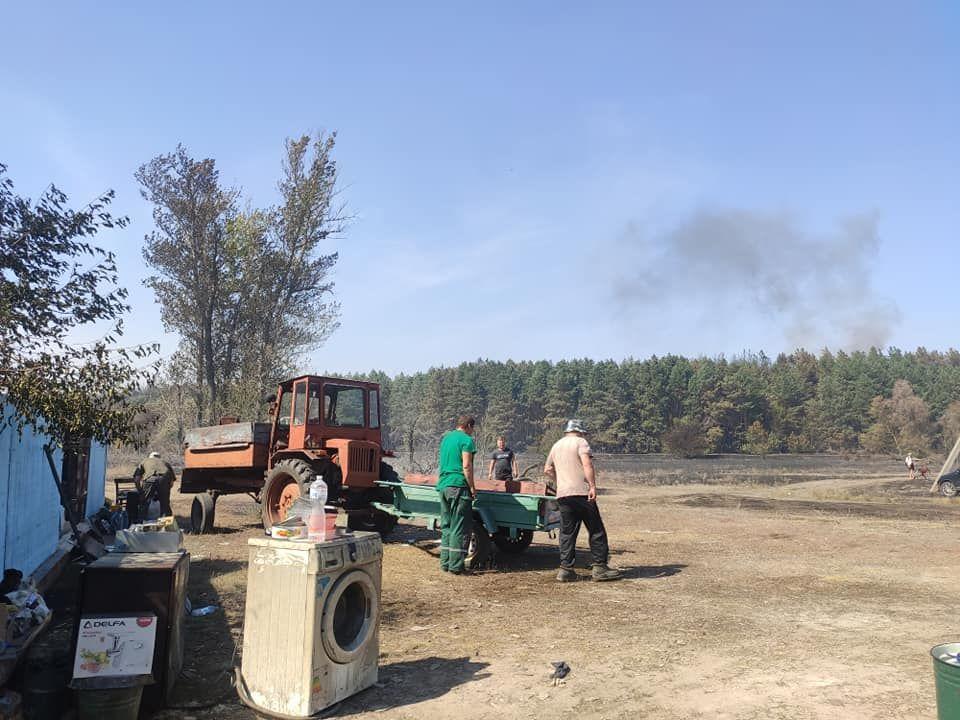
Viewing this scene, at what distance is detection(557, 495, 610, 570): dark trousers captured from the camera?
8.02m

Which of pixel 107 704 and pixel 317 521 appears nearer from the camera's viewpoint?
pixel 107 704

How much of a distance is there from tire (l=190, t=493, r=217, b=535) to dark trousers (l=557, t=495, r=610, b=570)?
6969 mm

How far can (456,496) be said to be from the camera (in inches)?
331

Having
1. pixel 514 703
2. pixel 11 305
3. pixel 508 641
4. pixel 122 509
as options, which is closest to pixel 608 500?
pixel 122 509

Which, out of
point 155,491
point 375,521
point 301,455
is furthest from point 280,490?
point 155,491

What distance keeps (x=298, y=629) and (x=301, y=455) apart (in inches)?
279

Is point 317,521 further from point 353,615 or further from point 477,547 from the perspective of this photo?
point 477,547

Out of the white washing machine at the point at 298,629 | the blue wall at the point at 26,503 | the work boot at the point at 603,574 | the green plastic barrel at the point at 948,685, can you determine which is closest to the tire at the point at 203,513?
the blue wall at the point at 26,503

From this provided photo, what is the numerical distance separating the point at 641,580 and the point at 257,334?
21167 mm

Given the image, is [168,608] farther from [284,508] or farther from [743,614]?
[284,508]

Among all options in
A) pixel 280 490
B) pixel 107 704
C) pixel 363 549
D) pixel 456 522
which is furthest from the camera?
pixel 280 490

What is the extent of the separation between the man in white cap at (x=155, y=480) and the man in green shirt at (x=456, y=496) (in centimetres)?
674

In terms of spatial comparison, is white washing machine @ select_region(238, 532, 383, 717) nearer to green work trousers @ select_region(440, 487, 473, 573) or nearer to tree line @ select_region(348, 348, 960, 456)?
green work trousers @ select_region(440, 487, 473, 573)

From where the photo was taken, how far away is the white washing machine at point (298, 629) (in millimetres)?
4055
